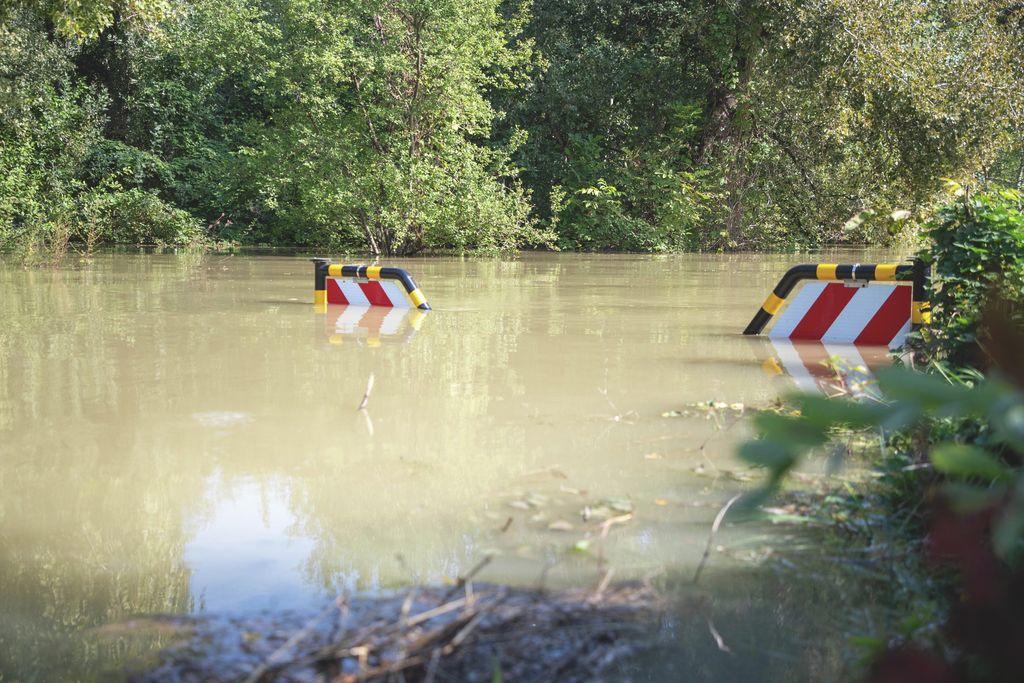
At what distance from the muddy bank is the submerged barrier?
250 inches

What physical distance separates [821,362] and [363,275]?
18.6ft

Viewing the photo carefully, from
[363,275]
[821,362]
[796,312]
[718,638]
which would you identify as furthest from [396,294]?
[718,638]

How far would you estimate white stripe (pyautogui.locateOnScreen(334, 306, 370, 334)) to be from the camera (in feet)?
33.9

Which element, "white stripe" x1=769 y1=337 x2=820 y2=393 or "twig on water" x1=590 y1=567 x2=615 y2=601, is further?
"white stripe" x1=769 y1=337 x2=820 y2=393

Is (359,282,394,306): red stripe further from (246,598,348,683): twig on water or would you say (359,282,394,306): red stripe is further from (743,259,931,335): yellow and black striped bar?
(246,598,348,683): twig on water

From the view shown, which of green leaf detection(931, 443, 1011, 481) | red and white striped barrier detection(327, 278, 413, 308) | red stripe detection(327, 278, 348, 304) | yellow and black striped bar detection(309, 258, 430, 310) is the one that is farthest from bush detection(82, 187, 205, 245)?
green leaf detection(931, 443, 1011, 481)

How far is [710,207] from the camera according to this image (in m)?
27.9

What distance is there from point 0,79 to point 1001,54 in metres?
23.5

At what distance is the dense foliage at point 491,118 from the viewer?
22.5 m

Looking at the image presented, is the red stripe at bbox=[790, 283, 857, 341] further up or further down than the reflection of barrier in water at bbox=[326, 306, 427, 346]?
further up

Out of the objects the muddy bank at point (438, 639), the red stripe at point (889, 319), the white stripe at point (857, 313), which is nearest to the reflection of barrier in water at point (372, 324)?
the white stripe at point (857, 313)

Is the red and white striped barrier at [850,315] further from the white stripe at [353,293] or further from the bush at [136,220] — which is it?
the bush at [136,220]

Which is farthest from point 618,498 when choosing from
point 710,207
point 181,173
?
point 181,173

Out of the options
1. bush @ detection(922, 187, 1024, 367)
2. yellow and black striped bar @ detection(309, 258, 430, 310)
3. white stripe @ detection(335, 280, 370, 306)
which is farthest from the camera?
white stripe @ detection(335, 280, 370, 306)
